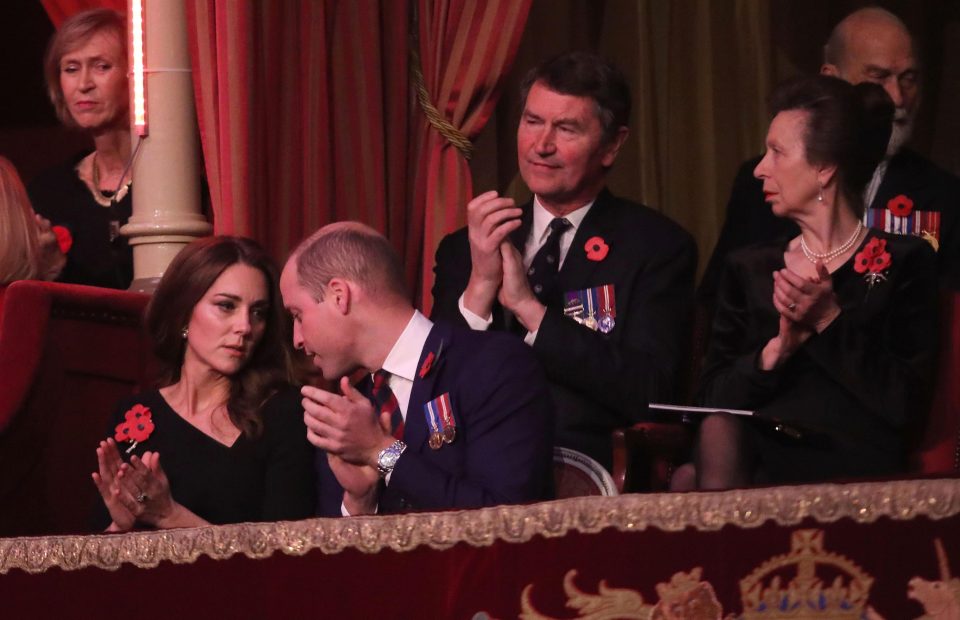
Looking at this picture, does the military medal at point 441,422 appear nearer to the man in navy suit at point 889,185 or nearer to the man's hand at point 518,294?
the man's hand at point 518,294

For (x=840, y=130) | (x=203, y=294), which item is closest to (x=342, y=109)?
(x=203, y=294)

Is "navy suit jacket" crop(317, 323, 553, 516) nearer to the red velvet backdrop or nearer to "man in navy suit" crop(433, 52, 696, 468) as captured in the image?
"man in navy suit" crop(433, 52, 696, 468)

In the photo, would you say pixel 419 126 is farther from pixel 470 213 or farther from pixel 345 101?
pixel 470 213

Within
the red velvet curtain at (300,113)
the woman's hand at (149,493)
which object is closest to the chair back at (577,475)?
the woman's hand at (149,493)

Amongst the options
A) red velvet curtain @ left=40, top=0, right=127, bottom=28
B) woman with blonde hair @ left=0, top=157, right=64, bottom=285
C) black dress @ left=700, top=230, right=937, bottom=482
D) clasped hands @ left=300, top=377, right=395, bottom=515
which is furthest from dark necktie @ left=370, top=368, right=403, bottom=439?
red velvet curtain @ left=40, top=0, right=127, bottom=28

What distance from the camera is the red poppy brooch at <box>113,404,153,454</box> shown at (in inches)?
125

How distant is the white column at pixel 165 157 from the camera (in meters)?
4.02

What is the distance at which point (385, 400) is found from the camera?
2812 mm

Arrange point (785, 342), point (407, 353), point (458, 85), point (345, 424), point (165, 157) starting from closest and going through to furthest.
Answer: point (345, 424) < point (407, 353) < point (785, 342) < point (165, 157) < point (458, 85)

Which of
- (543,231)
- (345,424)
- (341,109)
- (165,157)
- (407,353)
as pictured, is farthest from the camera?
(341,109)

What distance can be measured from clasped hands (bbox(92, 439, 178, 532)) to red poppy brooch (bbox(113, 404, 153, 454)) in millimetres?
263

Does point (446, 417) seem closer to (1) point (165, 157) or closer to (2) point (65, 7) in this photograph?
(1) point (165, 157)

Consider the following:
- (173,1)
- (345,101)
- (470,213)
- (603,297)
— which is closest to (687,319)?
(603,297)

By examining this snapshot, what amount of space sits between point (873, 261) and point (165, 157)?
1.95m
